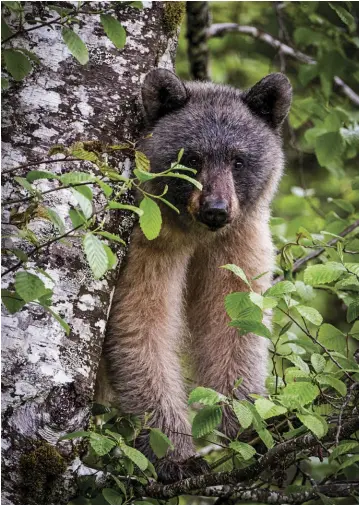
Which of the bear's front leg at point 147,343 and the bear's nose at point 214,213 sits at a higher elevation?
the bear's nose at point 214,213

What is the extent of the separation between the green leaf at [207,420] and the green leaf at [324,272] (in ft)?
3.34

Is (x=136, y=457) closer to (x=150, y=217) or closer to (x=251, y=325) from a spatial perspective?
(x=251, y=325)

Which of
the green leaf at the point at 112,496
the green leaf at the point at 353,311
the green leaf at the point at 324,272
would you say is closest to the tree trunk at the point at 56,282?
the green leaf at the point at 112,496

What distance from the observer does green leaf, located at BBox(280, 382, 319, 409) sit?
13.9 ft

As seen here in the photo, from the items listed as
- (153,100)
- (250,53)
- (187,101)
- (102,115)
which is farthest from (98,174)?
(250,53)

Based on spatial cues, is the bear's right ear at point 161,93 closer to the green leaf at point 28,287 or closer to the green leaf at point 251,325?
the green leaf at point 251,325

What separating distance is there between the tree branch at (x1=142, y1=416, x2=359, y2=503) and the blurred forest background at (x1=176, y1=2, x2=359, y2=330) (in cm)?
189

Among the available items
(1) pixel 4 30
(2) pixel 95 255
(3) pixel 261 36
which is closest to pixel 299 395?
(2) pixel 95 255

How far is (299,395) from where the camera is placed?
430cm

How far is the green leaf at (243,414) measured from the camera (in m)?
4.03

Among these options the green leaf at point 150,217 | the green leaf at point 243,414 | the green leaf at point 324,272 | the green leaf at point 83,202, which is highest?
the green leaf at point 150,217

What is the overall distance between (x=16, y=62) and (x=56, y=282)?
130 centimetres

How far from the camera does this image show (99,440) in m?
4.32

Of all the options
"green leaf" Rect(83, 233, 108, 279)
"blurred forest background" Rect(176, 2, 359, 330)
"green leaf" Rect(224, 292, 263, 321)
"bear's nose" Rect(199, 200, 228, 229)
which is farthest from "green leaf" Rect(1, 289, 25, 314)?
"blurred forest background" Rect(176, 2, 359, 330)
